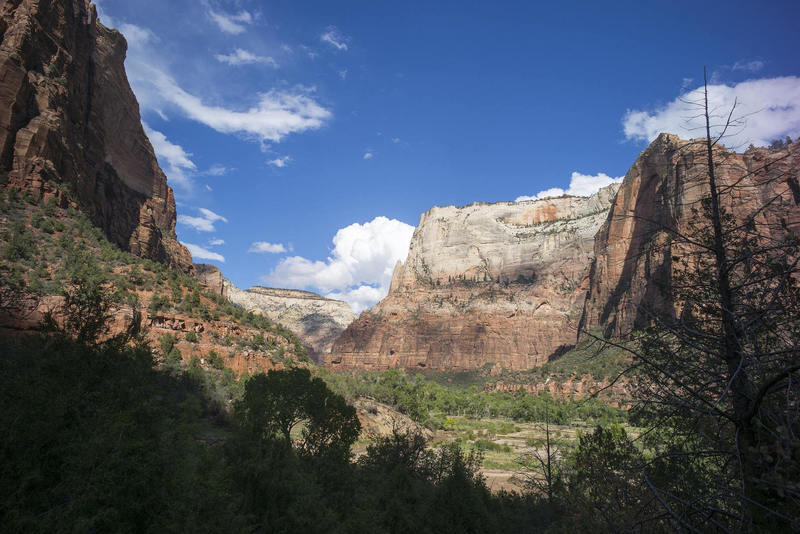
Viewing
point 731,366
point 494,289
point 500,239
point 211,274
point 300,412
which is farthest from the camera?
point 500,239

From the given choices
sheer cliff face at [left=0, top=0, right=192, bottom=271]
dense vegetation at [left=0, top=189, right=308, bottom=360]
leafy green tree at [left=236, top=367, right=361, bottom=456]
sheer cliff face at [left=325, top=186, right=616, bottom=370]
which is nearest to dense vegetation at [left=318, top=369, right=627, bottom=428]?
dense vegetation at [left=0, top=189, right=308, bottom=360]

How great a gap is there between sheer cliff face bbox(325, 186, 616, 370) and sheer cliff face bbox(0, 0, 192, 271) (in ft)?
313

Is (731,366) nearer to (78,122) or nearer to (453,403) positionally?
(78,122)

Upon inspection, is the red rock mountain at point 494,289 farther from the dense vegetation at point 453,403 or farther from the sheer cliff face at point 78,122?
the sheer cliff face at point 78,122

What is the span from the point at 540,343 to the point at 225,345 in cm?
11862

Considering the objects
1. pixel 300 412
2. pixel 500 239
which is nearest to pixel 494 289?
pixel 500 239

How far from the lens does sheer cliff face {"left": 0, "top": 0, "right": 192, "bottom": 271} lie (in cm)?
3064

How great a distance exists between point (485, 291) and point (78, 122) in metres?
134

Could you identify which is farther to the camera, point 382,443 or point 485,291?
point 485,291

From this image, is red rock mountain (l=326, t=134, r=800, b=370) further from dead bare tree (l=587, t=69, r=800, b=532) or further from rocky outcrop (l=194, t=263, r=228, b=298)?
dead bare tree (l=587, t=69, r=800, b=532)

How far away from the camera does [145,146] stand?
64188mm

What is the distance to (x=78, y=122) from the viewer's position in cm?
4156

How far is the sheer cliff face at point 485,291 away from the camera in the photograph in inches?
5448

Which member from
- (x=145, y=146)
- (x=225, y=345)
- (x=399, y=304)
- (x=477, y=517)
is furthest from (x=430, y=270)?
(x=477, y=517)
